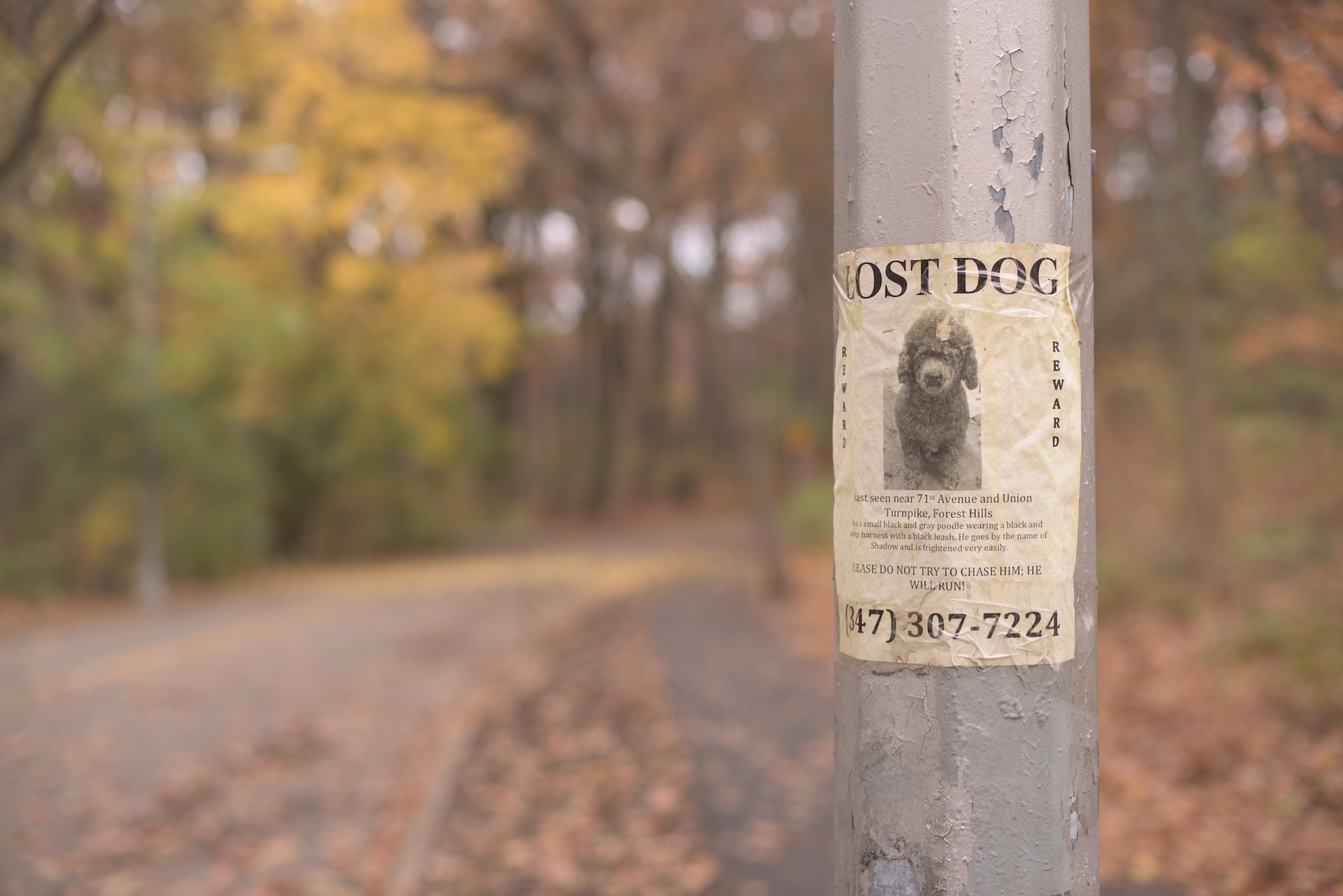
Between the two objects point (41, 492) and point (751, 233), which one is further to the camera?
point (751, 233)

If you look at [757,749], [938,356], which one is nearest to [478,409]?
[757,749]

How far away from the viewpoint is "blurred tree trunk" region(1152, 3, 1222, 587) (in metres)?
10.9

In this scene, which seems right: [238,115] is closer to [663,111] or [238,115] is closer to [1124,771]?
[663,111]

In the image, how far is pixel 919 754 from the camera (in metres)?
1.55

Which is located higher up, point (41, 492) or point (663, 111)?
point (663, 111)

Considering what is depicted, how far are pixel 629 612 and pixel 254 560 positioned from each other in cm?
1071

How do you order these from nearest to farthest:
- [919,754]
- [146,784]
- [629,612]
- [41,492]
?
[919,754] → [146,784] → [629,612] → [41,492]

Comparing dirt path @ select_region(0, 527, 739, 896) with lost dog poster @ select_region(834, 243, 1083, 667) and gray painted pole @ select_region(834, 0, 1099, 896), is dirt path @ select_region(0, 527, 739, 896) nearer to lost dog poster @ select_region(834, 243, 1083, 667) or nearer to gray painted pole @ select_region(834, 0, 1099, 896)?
gray painted pole @ select_region(834, 0, 1099, 896)

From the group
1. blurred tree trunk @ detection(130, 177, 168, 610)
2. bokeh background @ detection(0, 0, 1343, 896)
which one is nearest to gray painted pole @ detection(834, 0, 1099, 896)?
bokeh background @ detection(0, 0, 1343, 896)

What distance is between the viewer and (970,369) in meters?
1.54

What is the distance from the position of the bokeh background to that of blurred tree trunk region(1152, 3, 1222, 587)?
0.16 ft

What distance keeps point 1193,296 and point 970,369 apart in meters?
11.1

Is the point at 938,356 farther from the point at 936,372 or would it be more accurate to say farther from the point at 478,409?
the point at 478,409

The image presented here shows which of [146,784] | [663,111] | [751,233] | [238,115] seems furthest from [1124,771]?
[751,233]
